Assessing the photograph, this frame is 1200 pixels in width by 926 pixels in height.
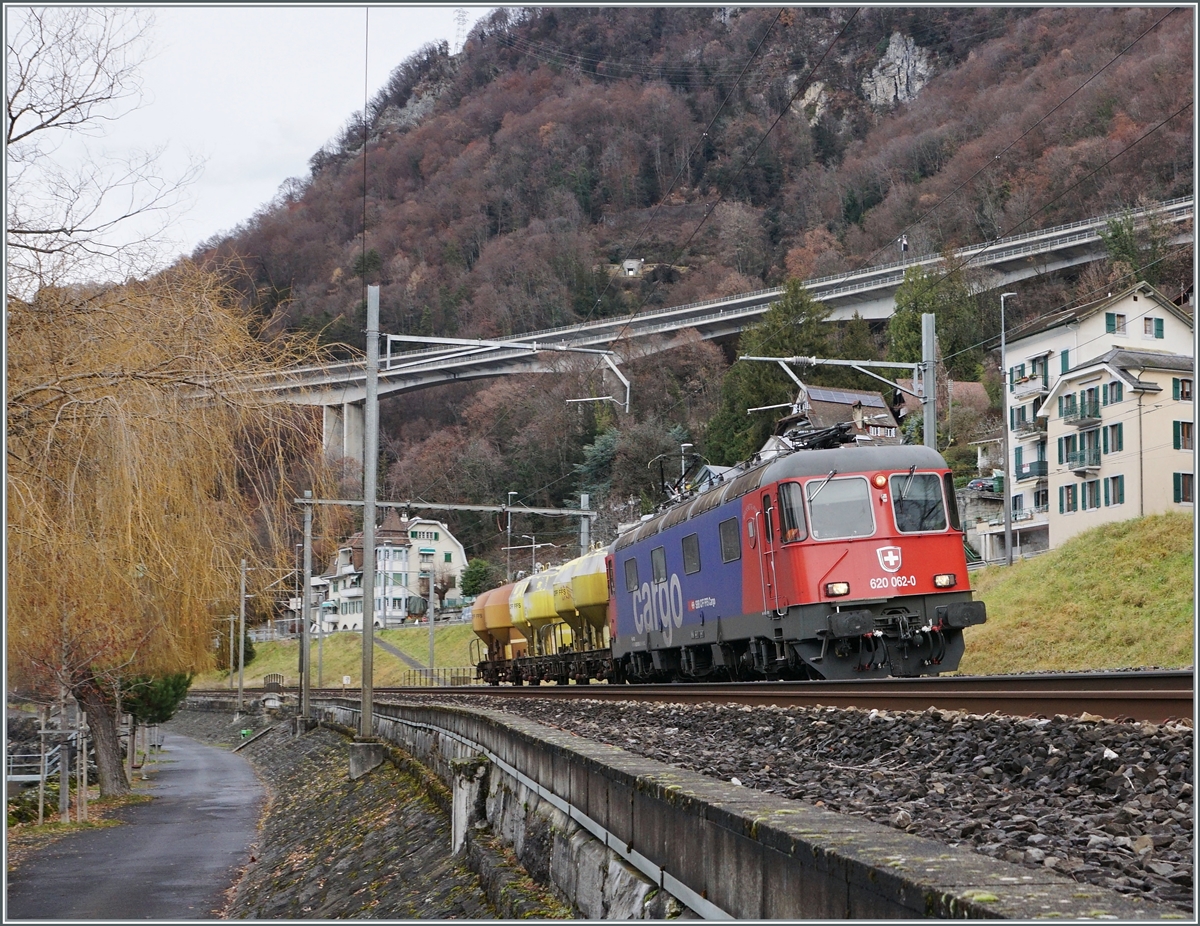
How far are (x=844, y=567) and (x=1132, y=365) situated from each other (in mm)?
33174

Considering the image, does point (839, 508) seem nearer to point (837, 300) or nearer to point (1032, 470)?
point (1032, 470)

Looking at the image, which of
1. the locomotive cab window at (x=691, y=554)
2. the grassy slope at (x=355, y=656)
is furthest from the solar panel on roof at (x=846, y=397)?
the locomotive cab window at (x=691, y=554)

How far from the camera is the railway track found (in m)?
9.02

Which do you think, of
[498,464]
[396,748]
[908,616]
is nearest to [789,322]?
[498,464]

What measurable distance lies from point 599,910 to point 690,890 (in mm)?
1579

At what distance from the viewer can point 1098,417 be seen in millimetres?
48000

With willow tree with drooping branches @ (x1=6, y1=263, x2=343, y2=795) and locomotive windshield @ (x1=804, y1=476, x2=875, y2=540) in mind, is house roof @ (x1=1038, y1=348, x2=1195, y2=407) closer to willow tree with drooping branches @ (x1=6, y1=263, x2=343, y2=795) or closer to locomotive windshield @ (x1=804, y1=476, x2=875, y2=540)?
locomotive windshield @ (x1=804, y1=476, x2=875, y2=540)

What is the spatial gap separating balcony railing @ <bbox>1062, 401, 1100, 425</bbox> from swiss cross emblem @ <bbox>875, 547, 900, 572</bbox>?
33.9 m

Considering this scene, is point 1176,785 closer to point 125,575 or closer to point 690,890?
point 690,890

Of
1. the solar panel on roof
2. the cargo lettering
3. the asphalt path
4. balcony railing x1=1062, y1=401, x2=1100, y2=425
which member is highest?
the solar panel on roof

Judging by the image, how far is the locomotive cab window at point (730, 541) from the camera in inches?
744

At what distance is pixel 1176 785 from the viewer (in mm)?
6727

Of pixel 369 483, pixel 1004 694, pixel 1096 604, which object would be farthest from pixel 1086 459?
pixel 1004 694

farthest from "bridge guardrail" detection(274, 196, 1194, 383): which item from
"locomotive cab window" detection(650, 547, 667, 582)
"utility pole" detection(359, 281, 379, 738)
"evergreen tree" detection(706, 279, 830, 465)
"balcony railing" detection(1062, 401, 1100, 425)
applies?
"locomotive cab window" detection(650, 547, 667, 582)
